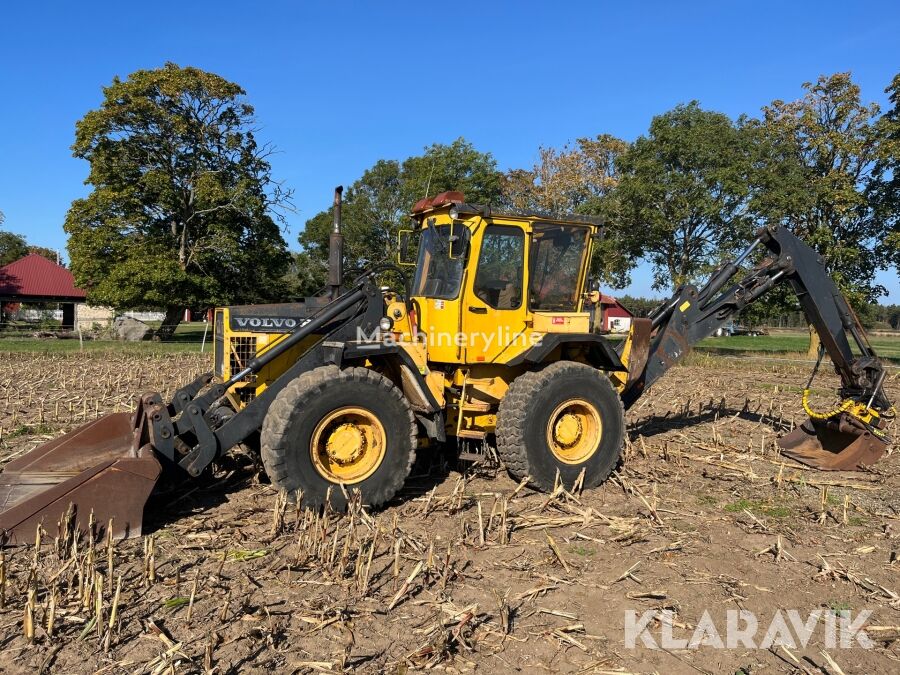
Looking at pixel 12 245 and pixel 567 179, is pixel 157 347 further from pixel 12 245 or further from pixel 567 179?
pixel 12 245

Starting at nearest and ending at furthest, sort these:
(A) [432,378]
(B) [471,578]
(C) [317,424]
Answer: (B) [471,578]
(C) [317,424]
(A) [432,378]

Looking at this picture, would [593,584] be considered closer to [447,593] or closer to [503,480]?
[447,593]

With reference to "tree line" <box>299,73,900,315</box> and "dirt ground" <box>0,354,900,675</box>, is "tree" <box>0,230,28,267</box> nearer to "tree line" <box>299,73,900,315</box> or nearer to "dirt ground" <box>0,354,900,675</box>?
"tree line" <box>299,73,900,315</box>

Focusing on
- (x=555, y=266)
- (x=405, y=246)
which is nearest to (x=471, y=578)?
(x=555, y=266)

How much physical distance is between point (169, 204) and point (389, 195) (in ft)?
63.6

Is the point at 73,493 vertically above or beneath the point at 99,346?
beneath

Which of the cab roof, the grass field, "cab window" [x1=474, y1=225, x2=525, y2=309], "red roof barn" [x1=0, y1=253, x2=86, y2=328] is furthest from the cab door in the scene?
"red roof barn" [x1=0, y1=253, x2=86, y2=328]

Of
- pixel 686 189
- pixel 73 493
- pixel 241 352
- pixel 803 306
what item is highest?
pixel 686 189

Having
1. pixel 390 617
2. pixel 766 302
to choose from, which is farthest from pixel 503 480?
pixel 766 302

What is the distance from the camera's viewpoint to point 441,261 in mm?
6898

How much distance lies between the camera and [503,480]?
7.28 meters

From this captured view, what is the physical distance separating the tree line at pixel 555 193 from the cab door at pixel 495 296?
49.1 ft

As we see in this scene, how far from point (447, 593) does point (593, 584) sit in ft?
3.53

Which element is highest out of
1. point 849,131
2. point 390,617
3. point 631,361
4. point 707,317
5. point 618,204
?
point 849,131
